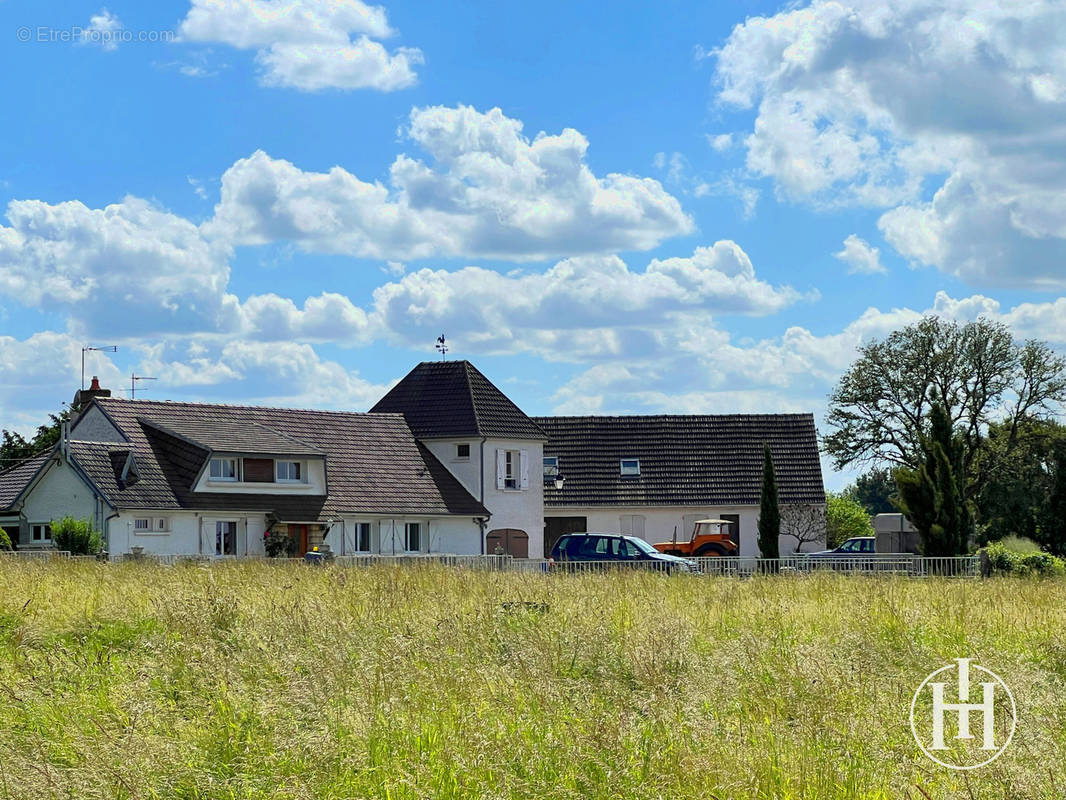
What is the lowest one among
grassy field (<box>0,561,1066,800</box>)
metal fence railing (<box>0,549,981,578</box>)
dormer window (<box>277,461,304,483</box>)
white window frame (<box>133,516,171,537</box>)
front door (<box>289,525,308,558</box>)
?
grassy field (<box>0,561,1066,800</box>)

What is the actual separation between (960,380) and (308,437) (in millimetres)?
33764

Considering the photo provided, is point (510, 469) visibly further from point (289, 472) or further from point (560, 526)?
point (289, 472)


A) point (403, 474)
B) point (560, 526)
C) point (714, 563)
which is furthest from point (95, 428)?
point (714, 563)

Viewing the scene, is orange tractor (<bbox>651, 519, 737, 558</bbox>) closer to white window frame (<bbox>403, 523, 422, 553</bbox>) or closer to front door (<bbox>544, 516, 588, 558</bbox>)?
front door (<bbox>544, 516, 588, 558</bbox>)

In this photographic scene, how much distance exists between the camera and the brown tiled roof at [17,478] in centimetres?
4800

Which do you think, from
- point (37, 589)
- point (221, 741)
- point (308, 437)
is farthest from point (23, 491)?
point (221, 741)

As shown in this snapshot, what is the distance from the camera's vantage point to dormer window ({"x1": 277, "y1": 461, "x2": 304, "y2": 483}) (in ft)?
169

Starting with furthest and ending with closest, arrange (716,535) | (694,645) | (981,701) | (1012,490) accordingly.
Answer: (1012,490) < (716,535) < (694,645) < (981,701)

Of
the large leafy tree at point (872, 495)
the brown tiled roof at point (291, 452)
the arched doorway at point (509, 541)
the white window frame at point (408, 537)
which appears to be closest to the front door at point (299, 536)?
the brown tiled roof at point (291, 452)

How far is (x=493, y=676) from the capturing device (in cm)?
1084

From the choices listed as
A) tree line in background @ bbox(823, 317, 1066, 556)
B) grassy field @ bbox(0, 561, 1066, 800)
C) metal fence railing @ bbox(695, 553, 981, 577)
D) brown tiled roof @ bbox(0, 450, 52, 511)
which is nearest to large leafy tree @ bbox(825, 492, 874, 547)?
tree line in background @ bbox(823, 317, 1066, 556)

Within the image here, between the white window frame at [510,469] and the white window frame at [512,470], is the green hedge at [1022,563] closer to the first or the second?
the white window frame at [512,470]

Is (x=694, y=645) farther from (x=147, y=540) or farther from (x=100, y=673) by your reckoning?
(x=147, y=540)

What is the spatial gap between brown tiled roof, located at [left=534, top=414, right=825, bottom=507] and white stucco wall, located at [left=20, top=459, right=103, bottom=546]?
69.8ft
